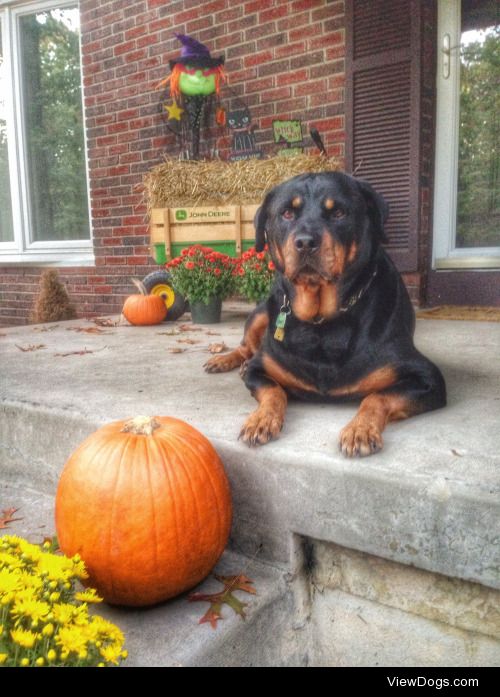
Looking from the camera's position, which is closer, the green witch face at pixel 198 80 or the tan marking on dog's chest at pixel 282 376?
the tan marking on dog's chest at pixel 282 376

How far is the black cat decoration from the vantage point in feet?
16.4

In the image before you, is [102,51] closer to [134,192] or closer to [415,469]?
[134,192]

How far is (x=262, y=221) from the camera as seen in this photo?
83.3 inches

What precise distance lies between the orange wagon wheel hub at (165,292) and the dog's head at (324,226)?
295cm

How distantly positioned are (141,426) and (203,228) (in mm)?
3308

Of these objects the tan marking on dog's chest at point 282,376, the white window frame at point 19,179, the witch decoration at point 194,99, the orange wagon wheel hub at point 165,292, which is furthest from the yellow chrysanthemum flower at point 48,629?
the white window frame at point 19,179

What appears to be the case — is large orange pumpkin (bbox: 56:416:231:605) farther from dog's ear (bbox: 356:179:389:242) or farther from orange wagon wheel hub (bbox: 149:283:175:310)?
orange wagon wheel hub (bbox: 149:283:175:310)

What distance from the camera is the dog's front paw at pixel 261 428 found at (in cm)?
163

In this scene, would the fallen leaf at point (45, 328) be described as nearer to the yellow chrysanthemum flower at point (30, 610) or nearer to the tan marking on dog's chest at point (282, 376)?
the tan marking on dog's chest at point (282, 376)

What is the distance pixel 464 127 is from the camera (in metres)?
4.31

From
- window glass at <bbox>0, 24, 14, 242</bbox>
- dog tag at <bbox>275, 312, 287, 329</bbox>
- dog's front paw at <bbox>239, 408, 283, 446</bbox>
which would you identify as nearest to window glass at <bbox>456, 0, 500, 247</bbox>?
dog tag at <bbox>275, 312, 287, 329</bbox>

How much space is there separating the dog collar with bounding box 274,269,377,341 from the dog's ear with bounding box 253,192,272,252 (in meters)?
0.26
